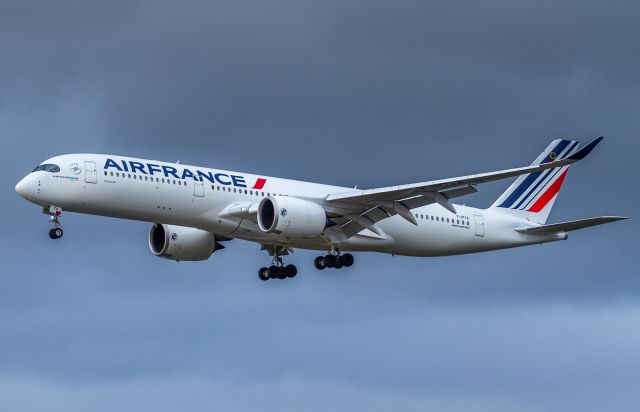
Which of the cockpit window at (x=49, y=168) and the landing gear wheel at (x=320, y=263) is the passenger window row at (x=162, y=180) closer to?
the cockpit window at (x=49, y=168)

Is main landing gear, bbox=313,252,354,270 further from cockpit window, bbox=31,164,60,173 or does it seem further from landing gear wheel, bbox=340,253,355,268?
cockpit window, bbox=31,164,60,173

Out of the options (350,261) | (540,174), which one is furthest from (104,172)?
(540,174)

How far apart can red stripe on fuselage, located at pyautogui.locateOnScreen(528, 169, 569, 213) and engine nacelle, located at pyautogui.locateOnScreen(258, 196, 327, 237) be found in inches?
643

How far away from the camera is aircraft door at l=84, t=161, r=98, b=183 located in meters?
71.6

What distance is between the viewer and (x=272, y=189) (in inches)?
3009

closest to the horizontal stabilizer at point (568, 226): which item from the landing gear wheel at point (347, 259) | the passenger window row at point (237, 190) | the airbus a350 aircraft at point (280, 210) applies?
the airbus a350 aircraft at point (280, 210)

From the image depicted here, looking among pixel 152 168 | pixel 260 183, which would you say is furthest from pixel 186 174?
pixel 260 183

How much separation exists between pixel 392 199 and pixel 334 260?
15.6ft

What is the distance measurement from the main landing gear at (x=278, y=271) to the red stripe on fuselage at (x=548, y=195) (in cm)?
1448

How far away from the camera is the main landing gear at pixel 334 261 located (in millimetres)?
77438

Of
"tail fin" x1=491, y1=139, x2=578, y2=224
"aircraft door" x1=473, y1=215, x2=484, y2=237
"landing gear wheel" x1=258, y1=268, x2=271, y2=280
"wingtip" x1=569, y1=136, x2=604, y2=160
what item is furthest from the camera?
"tail fin" x1=491, y1=139, x2=578, y2=224

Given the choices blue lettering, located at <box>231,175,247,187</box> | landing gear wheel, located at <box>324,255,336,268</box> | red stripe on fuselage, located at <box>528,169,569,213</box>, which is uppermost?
red stripe on fuselage, located at <box>528,169,569,213</box>

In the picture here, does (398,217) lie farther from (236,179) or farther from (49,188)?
(49,188)

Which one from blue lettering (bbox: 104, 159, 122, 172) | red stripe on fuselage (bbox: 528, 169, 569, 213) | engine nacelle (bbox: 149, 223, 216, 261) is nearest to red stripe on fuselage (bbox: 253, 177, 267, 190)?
engine nacelle (bbox: 149, 223, 216, 261)
